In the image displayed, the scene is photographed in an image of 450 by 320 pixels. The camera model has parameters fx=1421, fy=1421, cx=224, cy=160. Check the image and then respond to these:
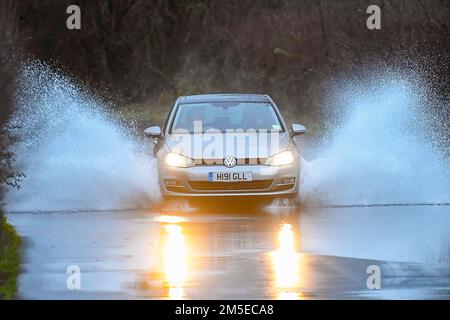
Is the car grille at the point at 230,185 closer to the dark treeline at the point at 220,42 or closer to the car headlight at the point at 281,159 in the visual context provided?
the car headlight at the point at 281,159

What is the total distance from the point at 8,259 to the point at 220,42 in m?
30.5

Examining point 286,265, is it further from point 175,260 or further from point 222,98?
point 222,98

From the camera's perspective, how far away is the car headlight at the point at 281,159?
18812 mm

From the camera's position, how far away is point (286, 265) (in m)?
13.7

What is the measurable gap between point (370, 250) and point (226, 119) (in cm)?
583

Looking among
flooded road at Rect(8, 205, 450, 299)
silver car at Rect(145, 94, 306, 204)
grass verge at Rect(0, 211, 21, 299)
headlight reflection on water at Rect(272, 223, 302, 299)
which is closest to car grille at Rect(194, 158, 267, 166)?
silver car at Rect(145, 94, 306, 204)

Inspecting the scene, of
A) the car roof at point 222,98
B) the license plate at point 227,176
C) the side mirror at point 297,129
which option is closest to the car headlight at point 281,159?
the license plate at point 227,176

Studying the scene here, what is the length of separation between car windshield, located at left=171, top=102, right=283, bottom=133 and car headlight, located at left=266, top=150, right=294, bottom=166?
0.91 metres

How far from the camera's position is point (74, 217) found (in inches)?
749

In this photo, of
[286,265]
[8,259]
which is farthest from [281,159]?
[8,259]

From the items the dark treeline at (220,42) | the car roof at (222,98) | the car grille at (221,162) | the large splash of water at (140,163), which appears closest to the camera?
the car grille at (221,162)

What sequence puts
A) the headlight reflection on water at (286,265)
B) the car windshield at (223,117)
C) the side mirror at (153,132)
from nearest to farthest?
the headlight reflection on water at (286,265) → the side mirror at (153,132) → the car windshield at (223,117)
